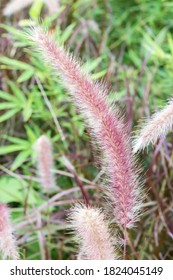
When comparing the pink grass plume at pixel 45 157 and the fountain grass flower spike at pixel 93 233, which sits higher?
the pink grass plume at pixel 45 157

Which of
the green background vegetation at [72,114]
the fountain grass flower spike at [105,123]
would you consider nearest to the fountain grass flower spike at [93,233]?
the fountain grass flower spike at [105,123]

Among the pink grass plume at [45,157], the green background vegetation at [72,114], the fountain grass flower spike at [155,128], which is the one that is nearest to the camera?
the fountain grass flower spike at [155,128]

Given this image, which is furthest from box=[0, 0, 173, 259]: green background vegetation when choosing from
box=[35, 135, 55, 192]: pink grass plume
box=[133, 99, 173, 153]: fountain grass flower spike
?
box=[133, 99, 173, 153]: fountain grass flower spike

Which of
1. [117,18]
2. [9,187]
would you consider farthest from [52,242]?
[117,18]

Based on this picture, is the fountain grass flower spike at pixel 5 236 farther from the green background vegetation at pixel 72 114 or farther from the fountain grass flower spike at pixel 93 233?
the green background vegetation at pixel 72 114

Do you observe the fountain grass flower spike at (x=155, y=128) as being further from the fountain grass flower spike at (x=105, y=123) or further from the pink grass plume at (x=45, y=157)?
the pink grass plume at (x=45, y=157)

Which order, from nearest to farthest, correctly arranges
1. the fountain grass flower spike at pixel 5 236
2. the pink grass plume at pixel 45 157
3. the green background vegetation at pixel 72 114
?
the fountain grass flower spike at pixel 5 236
the pink grass plume at pixel 45 157
the green background vegetation at pixel 72 114

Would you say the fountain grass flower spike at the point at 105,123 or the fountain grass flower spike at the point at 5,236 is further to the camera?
the fountain grass flower spike at the point at 5,236

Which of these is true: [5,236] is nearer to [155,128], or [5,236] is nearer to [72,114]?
[155,128]
